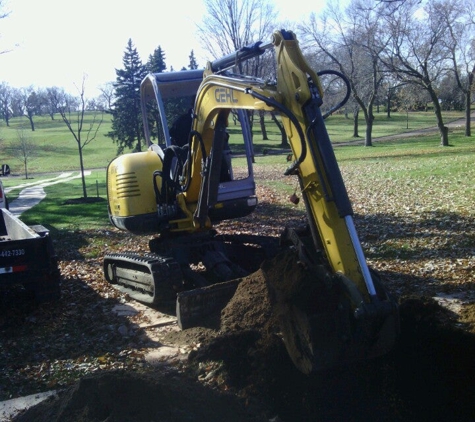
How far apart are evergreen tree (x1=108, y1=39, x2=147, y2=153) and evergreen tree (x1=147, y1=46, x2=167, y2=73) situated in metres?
0.71

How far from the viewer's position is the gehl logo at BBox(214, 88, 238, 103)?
611cm

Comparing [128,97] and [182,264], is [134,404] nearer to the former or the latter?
[182,264]

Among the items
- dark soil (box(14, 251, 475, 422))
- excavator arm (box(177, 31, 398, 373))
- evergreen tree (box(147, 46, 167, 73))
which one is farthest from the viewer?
evergreen tree (box(147, 46, 167, 73))

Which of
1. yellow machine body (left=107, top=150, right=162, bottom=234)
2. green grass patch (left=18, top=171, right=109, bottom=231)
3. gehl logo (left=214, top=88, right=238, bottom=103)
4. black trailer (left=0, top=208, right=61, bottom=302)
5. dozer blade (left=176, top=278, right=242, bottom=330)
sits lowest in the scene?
green grass patch (left=18, top=171, right=109, bottom=231)


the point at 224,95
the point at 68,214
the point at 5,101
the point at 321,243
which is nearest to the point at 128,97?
the point at 68,214

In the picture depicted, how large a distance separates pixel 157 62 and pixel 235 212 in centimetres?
3660

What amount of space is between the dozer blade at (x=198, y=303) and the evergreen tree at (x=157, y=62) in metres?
32.9

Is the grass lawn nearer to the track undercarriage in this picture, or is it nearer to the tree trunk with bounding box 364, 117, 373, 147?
the tree trunk with bounding box 364, 117, 373, 147

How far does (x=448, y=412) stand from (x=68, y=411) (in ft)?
9.58

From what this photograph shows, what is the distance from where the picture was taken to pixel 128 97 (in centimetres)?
3006

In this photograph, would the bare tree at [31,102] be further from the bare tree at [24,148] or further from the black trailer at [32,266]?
the black trailer at [32,266]

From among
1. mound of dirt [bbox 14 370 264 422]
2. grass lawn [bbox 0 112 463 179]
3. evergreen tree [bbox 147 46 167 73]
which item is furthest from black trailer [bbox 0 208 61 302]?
grass lawn [bbox 0 112 463 179]

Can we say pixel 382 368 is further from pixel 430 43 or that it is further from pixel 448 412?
pixel 430 43

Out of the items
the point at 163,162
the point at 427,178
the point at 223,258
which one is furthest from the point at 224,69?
the point at 427,178
